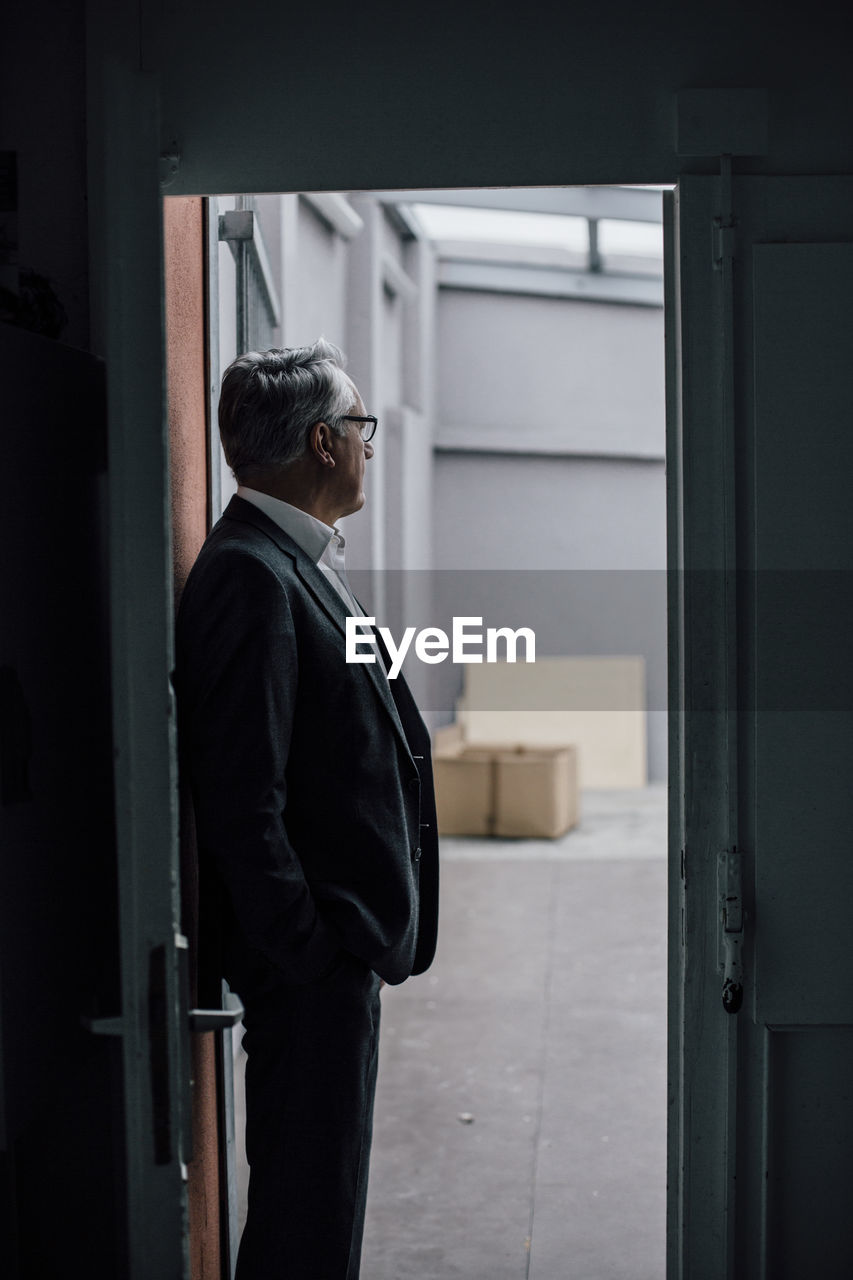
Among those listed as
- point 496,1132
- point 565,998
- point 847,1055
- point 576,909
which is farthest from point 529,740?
point 847,1055

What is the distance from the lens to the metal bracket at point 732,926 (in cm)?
168

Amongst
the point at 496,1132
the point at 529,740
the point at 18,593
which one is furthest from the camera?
the point at 529,740

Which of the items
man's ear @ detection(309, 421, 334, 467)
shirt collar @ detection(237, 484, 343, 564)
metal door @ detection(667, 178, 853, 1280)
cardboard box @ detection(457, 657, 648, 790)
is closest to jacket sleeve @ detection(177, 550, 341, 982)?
shirt collar @ detection(237, 484, 343, 564)

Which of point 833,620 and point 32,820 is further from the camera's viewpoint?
point 833,620

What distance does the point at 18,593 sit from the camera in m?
1.48

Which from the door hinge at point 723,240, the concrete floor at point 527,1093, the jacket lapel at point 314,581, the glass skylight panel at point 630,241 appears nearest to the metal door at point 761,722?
the door hinge at point 723,240

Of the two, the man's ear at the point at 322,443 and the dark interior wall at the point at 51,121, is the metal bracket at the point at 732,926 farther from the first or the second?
the dark interior wall at the point at 51,121

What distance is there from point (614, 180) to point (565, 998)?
3.29 metres

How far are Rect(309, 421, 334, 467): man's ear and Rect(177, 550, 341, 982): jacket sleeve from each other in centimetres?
27

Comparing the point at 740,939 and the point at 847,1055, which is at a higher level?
the point at 740,939

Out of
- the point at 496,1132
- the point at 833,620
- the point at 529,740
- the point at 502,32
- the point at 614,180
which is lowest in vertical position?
the point at 496,1132

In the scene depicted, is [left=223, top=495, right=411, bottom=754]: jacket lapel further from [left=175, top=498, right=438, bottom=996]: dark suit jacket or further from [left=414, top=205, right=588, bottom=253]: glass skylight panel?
[left=414, top=205, right=588, bottom=253]: glass skylight panel

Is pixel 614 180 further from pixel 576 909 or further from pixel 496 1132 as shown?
pixel 576 909

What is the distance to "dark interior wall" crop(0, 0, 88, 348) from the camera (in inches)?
66.4
